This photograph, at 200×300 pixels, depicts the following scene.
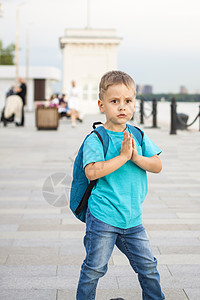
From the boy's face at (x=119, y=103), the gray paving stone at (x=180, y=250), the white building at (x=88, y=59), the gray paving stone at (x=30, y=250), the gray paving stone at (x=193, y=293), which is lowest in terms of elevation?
the gray paving stone at (x=30, y=250)

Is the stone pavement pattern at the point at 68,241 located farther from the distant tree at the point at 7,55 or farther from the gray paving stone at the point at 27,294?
the distant tree at the point at 7,55

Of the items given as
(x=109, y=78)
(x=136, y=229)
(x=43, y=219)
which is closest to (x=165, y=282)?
(x=136, y=229)

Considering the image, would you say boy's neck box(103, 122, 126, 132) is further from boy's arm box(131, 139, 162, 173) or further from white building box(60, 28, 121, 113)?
white building box(60, 28, 121, 113)

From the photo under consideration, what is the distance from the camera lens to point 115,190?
2615 mm

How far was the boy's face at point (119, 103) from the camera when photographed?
8.54 feet

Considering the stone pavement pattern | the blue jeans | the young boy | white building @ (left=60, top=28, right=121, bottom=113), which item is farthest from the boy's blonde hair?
white building @ (left=60, top=28, right=121, bottom=113)

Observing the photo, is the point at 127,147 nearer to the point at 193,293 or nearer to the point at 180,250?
the point at 193,293

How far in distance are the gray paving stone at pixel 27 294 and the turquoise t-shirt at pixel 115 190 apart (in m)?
0.91

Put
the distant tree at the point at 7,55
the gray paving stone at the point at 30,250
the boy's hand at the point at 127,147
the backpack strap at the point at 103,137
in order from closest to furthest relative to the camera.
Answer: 1. the boy's hand at the point at 127,147
2. the backpack strap at the point at 103,137
3. the gray paving stone at the point at 30,250
4. the distant tree at the point at 7,55

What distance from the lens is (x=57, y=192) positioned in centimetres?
711

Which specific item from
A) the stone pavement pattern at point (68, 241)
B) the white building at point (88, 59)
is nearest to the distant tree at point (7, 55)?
the white building at point (88, 59)

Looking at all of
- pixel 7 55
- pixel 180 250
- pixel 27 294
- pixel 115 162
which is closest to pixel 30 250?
pixel 27 294

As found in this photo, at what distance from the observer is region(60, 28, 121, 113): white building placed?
40.7m

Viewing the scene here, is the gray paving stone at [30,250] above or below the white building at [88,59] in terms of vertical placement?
below
